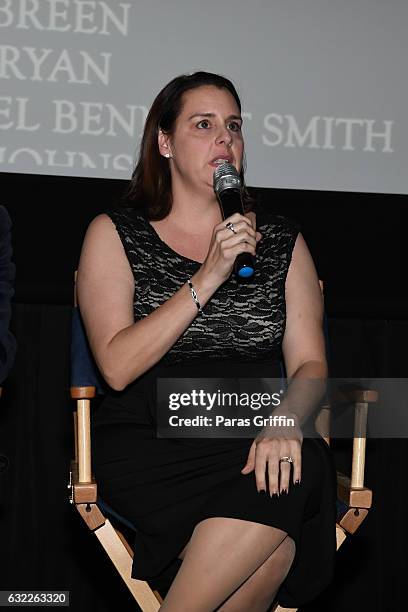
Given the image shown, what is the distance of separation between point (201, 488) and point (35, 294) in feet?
4.30

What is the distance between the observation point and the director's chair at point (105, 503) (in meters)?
2.24

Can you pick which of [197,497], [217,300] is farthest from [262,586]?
[217,300]

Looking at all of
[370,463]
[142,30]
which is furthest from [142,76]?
[370,463]

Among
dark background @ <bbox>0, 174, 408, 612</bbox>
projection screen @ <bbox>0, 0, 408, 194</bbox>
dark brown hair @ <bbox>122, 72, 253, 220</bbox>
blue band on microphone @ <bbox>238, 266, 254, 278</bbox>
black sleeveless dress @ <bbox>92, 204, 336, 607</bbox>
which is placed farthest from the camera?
projection screen @ <bbox>0, 0, 408, 194</bbox>

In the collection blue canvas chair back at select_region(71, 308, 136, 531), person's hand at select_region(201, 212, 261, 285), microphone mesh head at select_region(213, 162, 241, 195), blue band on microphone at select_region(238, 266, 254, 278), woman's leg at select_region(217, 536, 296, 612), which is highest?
microphone mesh head at select_region(213, 162, 241, 195)

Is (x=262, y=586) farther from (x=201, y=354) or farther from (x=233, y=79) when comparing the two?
(x=233, y=79)

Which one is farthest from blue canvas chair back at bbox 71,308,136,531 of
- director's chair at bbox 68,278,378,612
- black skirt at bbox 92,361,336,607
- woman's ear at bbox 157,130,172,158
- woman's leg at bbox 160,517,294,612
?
woman's leg at bbox 160,517,294,612

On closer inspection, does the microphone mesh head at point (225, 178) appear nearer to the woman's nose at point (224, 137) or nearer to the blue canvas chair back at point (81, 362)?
the woman's nose at point (224, 137)

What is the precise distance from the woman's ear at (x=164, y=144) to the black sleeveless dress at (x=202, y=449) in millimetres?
169

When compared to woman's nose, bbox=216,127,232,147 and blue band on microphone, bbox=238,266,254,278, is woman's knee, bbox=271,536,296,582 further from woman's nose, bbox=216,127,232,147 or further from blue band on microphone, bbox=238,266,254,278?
woman's nose, bbox=216,127,232,147

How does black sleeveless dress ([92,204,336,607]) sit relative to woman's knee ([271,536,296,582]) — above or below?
above

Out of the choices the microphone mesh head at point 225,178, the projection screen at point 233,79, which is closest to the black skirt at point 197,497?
the microphone mesh head at point 225,178

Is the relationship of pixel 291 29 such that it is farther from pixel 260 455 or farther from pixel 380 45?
pixel 260 455

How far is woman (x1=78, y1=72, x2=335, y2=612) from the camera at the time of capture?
2029 mm
